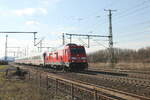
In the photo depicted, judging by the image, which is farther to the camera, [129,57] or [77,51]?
[129,57]

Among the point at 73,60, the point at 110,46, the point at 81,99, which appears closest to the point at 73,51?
the point at 73,60

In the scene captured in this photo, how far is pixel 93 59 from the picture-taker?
223ft

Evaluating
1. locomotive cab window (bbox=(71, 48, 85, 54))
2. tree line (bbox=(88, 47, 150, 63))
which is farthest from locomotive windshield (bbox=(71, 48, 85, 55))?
tree line (bbox=(88, 47, 150, 63))

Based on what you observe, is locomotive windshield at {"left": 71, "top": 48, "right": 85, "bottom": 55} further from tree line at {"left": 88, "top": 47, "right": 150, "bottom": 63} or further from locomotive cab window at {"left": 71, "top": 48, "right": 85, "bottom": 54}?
tree line at {"left": 88, "top": 47, "right": 150, "bottom": 63}

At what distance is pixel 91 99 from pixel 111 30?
30.3 m

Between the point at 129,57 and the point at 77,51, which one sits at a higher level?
the point at 77,51

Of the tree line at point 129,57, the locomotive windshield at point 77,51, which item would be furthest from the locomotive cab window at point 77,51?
the tree line at point 129,57

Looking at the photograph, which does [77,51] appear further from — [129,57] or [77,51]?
[129,57]

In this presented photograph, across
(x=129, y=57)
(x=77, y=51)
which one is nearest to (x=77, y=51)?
(x=77, y=51)

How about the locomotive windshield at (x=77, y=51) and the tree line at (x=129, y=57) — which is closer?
the locomotive windshield at (x=77, y=51)

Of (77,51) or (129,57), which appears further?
(129,57)

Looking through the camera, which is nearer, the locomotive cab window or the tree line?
the locomotive cab window

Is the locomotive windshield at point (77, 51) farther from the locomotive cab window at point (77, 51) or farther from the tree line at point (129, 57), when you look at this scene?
the tree line at point (129, 57)

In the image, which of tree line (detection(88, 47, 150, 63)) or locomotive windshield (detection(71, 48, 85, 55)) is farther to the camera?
tree line (detection(88, 47, 150, 63))
